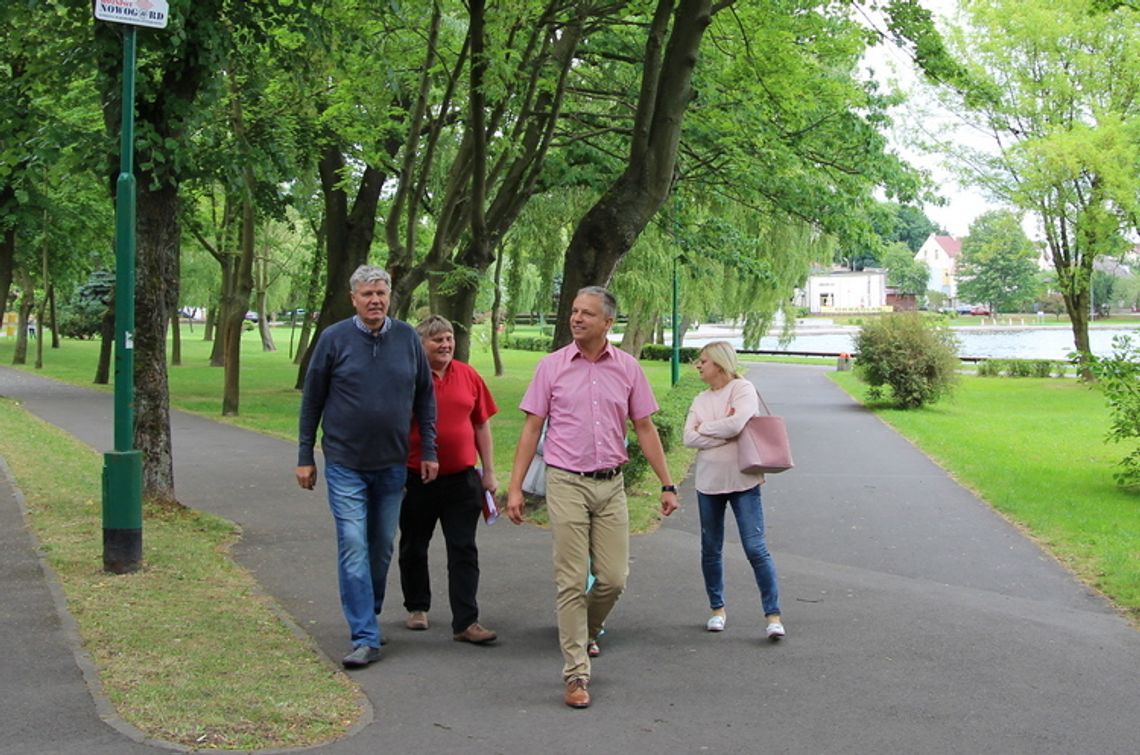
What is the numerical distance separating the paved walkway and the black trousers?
0.72 feet

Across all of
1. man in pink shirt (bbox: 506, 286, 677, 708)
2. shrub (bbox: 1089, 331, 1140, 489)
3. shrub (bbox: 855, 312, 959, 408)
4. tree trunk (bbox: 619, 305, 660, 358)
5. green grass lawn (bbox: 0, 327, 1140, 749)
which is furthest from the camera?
tree trunk (bbox: 619, 305, 660, 358)

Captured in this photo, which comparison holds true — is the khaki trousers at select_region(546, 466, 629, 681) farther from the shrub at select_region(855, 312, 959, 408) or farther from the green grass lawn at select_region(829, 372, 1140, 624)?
the shrub at select_region(855, 312, 959, 408)

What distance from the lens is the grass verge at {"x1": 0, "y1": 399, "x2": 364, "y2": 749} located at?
Result: 515cm

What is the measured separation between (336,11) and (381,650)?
798 centimetres

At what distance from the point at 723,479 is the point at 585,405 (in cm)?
132

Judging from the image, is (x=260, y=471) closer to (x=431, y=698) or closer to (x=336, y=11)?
(x=336, y=11)

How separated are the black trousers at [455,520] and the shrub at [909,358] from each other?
73.9 ft

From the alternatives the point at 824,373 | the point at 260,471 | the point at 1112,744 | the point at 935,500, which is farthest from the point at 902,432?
the point at 824,373

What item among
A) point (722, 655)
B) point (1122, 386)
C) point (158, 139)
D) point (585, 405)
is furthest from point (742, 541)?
point (1122, 386)

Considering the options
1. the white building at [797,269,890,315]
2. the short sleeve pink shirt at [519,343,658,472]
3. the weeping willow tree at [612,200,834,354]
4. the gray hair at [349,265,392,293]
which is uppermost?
the white building at [797,269,890,315]

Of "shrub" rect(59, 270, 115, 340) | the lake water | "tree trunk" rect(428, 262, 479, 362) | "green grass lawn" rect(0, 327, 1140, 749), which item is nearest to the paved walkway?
"green grass lawn" rect(0, 327, 1140, 749)

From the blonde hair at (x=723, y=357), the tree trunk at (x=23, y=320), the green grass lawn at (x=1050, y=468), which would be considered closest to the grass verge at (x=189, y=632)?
the blonde hair at (x=723, y=357)

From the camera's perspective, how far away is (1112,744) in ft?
17.1

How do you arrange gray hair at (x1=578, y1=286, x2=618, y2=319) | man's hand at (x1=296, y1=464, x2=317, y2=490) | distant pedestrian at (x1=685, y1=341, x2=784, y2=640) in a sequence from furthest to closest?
1. distant pedestrian at (x1=685, y1=341, x2=784, y2=640)
2. man's hand at (x1=296, y1=464, x2=317, y2=490)
3. gray hair at (x1=578, y1=286, x2=618, y2=319)
